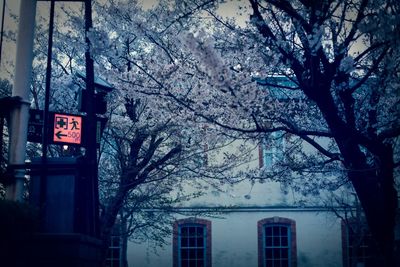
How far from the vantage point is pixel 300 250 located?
743 inches

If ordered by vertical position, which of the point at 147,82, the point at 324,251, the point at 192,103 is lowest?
the point at 324,251

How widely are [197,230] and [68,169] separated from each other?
1435cm

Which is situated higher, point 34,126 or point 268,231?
point 34,126

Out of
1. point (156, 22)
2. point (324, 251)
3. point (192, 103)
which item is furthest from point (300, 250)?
point (192, 103)

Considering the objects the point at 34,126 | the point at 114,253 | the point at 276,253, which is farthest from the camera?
the point at 114,253

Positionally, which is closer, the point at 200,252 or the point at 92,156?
the point at 92,156

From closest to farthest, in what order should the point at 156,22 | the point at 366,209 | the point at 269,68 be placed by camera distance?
the point at 366,209 < the point at 269,68 < the point at 156,22

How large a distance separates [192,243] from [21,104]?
1393cm

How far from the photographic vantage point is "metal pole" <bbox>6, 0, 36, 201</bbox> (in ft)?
20.6

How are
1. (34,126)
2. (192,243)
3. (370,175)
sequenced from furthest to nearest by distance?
(192,243), (370,175), (34,126)

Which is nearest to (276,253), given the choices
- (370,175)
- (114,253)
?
(114,253)

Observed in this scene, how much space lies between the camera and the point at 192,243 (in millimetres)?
19359

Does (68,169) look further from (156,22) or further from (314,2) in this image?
(156,22)

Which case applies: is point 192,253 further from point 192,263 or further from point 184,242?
point 184,242
